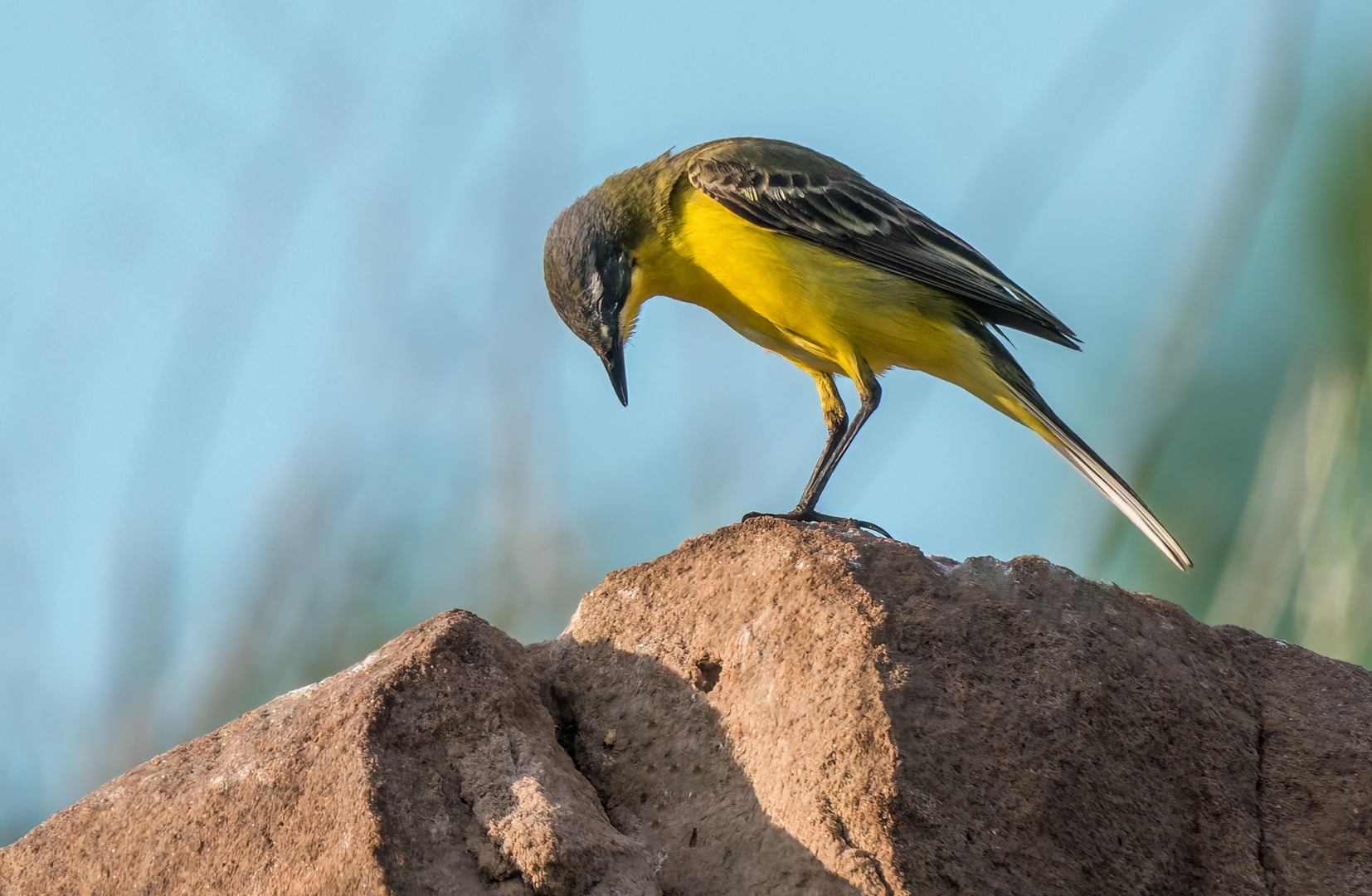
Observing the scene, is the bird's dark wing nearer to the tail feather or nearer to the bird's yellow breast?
the bird's yellow breast

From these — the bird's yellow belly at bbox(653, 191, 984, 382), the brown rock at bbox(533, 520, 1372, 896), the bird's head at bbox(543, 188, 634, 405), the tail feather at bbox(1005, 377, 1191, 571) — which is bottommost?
the brown rock at bbox(533, 520, 1372, 896)

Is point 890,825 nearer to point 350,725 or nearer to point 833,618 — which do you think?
point 833,618

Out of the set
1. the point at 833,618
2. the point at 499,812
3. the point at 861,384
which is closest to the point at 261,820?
the point at 499,812

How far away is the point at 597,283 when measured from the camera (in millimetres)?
6578

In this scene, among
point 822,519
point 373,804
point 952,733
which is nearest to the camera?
point 373,804

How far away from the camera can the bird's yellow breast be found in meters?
6.11

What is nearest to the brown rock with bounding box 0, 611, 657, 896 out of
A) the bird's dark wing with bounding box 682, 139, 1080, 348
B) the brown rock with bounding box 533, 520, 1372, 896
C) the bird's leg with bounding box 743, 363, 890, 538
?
the brown rock with bounding box 533, 520, 1372, 896

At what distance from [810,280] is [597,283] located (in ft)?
3.73

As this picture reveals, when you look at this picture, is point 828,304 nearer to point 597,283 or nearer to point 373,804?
point 597,283

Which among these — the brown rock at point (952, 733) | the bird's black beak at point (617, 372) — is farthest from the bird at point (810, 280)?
the brown rock at point (952, 733)

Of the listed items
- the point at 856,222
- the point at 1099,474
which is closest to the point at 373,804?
the point at 1099,474

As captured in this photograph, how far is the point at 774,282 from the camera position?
20.1ft

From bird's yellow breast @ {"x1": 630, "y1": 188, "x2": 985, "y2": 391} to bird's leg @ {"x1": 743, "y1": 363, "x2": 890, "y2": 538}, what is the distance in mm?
125

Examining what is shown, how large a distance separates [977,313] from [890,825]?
3666mm
